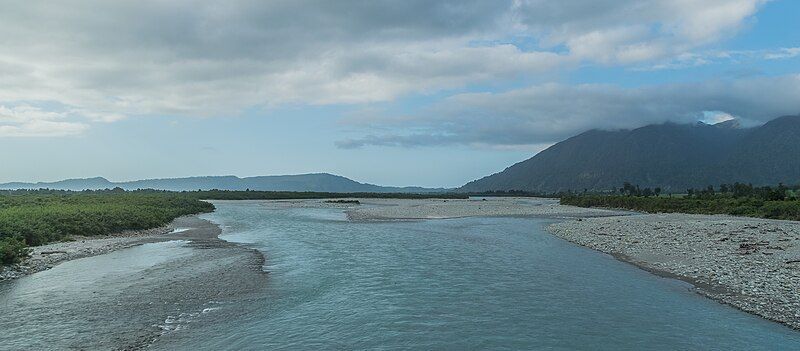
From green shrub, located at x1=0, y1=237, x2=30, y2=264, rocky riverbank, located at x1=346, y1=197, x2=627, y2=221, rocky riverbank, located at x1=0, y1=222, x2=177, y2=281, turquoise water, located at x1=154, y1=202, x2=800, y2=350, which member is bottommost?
turquoise water, located at x1=154, y1=202, x2=800, y2=350

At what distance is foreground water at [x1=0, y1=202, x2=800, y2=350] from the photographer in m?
14.5

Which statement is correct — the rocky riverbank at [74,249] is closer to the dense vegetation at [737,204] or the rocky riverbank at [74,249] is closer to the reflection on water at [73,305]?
the reflection on water at [73,305]

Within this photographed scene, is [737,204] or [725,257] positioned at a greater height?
[737,204]

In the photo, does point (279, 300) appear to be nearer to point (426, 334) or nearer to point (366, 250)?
point (426, 334)

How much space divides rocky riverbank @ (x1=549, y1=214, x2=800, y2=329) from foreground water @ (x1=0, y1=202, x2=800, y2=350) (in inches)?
48.7

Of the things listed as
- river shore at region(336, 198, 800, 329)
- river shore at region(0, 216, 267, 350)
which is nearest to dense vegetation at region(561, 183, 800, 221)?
river shore at region(336, 198, 800, 329)

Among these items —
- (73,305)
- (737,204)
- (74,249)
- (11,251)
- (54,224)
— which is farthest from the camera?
(737,204)

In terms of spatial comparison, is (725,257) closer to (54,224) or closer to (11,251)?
(11,251)

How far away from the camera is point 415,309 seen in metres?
18.2

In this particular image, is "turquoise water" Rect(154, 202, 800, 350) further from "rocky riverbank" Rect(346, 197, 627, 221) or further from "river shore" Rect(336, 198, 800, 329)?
"rocky riverbank" Rect(346, 197, 627, 221)

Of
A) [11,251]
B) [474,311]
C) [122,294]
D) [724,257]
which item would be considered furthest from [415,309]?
[11,251]

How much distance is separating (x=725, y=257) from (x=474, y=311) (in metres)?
19.2

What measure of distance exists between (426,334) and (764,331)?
33.9 feet

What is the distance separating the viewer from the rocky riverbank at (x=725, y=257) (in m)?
18.8
